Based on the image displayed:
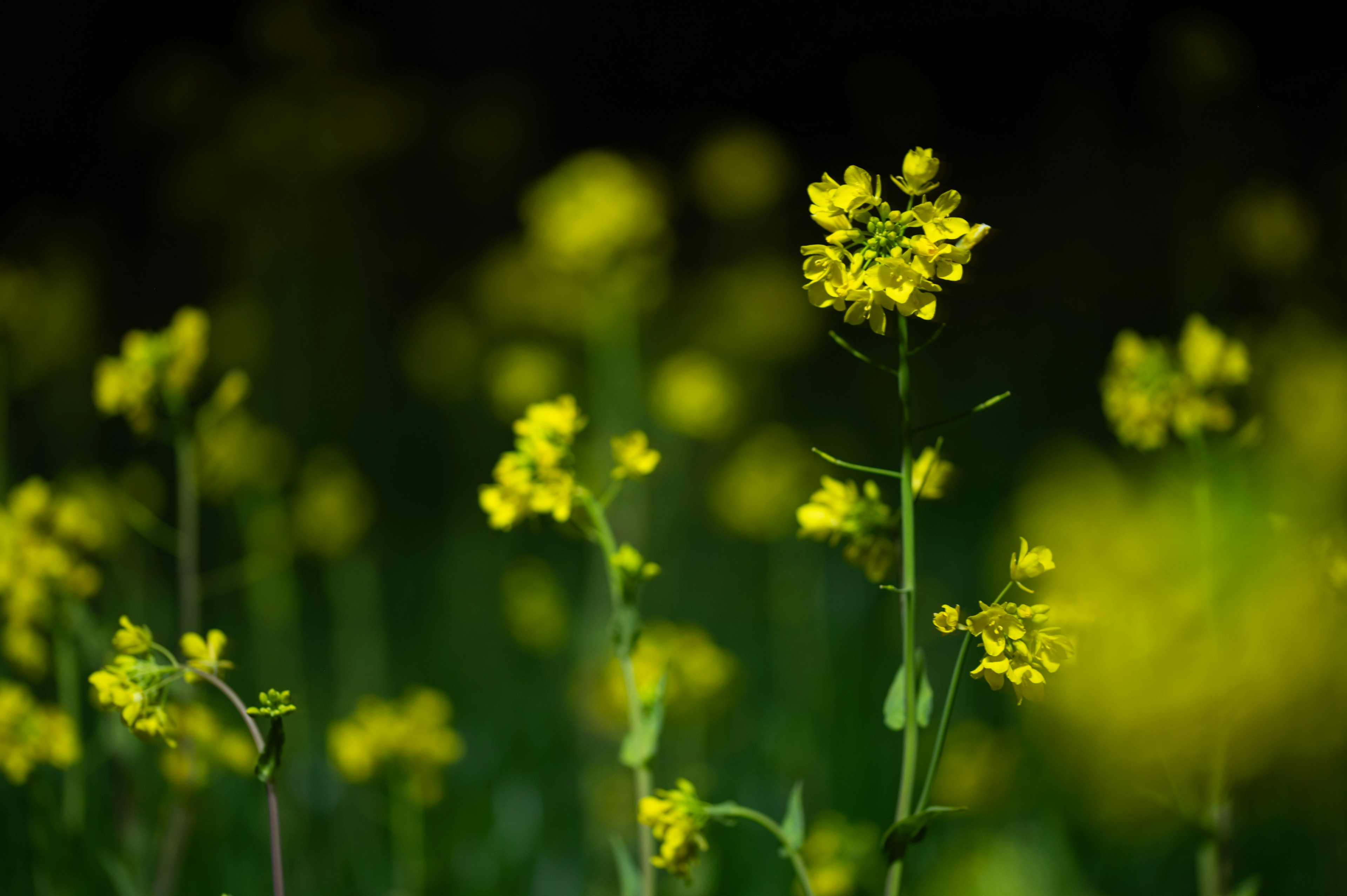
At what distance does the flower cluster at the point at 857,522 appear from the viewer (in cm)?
96

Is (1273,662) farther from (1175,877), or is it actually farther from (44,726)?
(44,726)

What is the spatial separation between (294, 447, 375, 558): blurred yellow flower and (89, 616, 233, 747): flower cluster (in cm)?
129

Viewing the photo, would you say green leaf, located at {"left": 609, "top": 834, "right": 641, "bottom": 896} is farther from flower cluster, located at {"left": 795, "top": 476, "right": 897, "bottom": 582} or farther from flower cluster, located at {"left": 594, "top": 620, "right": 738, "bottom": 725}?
flower cluster, located at {"left": 594, "top": 620, "right": 738, "bottom": 725}

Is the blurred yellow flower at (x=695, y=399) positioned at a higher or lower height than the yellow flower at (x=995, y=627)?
lower

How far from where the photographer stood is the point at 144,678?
2.80 feet

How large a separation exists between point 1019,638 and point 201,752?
1.12m

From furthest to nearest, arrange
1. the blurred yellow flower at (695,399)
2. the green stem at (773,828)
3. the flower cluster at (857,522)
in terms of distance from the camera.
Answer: the blurred yellow flower at (695,399) < the flower cluster at (857,522) < the green stem at (773,828)

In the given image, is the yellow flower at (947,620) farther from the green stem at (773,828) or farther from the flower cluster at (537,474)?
the flower cluster at (537,474)

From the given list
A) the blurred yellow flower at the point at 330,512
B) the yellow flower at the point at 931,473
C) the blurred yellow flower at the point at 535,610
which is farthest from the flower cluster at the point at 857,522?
the blurred yellow flower at the point at 330,512

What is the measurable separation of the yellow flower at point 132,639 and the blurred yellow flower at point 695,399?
1.49m

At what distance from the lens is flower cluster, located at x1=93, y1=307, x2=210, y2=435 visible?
49.1 inches

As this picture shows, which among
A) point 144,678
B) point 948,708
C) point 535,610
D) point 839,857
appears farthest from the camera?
point 535,610

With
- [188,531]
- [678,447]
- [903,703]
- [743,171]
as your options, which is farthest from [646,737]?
[743,171]

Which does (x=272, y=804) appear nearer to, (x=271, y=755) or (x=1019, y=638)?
(x=271, y=755)
